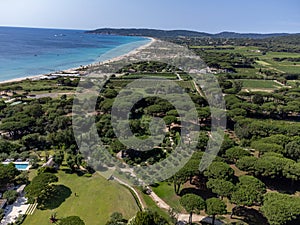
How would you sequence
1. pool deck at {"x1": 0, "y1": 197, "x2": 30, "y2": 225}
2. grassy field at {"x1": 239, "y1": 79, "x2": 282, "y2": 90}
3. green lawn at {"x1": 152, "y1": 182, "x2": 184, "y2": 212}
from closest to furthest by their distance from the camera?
pool deck at {"x1": 0, "y1": 197, "x2": 30, "y2": 225} → green lawn at {"x1": 152, "y1": 182, "x2": 184, "y2": 212} → grassy field at {"x1": 239, "y1": 79, "x2": 282, "y2": 90}

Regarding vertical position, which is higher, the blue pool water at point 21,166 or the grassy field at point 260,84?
the grassy field at point 260,84

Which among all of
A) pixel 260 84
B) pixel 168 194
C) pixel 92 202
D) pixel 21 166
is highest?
pixel 260 84

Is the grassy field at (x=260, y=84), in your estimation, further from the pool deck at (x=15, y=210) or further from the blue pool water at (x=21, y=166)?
the pool deck at (x=15, y=210)

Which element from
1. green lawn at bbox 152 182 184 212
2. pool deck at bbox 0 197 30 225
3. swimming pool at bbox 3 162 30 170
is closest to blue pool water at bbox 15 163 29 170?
swimming pool at bbox 3 162 30 170

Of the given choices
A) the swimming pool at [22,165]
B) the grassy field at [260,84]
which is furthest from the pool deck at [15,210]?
the grassy field at [260,84]

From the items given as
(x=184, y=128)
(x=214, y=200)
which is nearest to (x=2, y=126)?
(x=184, y=128)

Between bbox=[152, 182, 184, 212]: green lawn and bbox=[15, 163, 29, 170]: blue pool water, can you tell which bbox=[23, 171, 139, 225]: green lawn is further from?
bbox=[15, 163, 29, 170]: blue pool water

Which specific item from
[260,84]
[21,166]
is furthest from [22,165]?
[260,84]

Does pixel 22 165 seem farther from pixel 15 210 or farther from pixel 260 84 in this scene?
pixel 260 84
